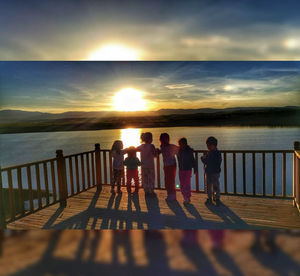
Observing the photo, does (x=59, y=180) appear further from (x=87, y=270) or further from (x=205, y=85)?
(x=205, y=85)

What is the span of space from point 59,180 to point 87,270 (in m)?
1.67

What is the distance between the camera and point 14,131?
2.85 metres

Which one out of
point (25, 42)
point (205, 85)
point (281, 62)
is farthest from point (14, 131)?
point (281, 62)

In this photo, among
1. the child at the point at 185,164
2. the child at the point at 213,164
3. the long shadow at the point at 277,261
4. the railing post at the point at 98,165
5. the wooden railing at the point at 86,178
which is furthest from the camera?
the railing post at the point at 98,165

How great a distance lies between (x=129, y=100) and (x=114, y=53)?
0.88m

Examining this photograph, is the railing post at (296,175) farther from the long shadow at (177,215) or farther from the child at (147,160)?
the child at (147,160)

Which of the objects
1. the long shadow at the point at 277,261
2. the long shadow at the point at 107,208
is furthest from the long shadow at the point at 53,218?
the long shadow at the point at 277,261

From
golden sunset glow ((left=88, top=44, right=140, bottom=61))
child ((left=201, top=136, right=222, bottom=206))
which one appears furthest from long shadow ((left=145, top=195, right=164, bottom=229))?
golden sunset glow ((left=88, top=44, right=140, bottom=61))

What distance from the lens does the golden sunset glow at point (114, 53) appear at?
241cm

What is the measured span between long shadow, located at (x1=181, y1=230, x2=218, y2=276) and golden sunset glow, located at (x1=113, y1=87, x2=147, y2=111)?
6.05 ft

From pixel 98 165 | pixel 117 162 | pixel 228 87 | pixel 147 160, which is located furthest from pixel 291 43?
pixel 98 165

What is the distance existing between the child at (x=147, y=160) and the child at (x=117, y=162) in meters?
0.34

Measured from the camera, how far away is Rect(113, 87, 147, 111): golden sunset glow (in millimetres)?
3137

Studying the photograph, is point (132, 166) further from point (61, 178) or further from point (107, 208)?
point (61, 178)
